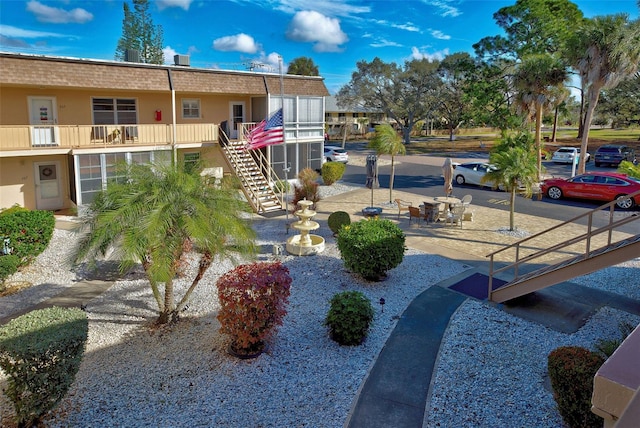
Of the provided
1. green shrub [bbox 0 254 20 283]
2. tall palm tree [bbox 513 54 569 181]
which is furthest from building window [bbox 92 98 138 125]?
tall palm tree [bbox 513 54 569 181]

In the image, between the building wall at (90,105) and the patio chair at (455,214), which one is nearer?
the patio chair at (455,214)

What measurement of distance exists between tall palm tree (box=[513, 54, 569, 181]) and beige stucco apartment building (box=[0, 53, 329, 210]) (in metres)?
14.7

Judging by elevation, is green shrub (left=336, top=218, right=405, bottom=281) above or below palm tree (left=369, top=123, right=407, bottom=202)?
below

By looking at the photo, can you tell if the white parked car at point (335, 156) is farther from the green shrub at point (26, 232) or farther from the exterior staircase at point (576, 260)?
the exterior staircase at point (576, 260)

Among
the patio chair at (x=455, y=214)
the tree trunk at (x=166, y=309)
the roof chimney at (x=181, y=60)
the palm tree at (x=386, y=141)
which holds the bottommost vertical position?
the tree trunk at (x=166, y=309)

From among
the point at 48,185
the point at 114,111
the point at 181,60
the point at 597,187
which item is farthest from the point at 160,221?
the point at 597,187

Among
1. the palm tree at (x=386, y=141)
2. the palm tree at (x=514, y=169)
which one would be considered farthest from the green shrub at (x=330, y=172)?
the palm tree at (x=514, y=169)

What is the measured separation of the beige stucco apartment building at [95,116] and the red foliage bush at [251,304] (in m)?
9.59

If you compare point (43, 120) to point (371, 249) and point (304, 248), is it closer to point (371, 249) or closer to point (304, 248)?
point (304, 248)

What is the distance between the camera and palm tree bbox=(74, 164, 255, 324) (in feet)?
26.4

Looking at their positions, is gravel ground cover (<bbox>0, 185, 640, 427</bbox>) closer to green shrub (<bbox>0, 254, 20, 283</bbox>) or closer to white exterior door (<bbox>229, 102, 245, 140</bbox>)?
green shrub (<bbox>0, 254, 20, 283</bbox>)

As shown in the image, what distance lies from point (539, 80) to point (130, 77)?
75.9 feet

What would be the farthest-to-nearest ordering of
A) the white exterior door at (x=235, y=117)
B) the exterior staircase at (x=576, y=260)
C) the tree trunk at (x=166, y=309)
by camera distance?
the white exterior door at (x=235, y=117)
the tree trunk at (x=166, y=309)
the exterior staircase at (x=576, y=260)

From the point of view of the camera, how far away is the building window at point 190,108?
77.2ft
